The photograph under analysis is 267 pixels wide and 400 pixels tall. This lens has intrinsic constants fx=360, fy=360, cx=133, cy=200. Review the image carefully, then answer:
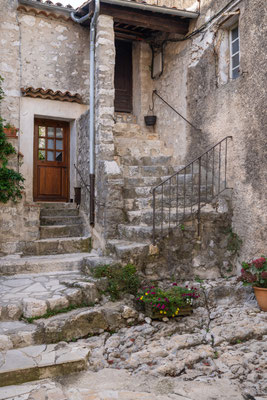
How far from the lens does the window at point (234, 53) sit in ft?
20.5

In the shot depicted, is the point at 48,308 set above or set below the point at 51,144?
below

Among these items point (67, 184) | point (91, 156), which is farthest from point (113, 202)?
point (67, 184)

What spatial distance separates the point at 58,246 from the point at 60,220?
0.88 m

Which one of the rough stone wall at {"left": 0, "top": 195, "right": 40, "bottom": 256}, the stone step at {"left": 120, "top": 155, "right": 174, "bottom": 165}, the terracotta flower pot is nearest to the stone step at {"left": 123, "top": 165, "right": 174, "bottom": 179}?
the stone step at {"left": 120, "top": 155, "right": 174, "bottom": 165}

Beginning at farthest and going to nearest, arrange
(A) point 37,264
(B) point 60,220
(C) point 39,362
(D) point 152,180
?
(B) point 60,220 → (D) point 152,180 → (A) point 37,264 → (C) point 39,362

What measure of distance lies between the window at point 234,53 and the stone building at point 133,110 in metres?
0.02

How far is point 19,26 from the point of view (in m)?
7.91

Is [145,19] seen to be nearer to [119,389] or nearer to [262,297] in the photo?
[262,297]

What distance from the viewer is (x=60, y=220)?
289 inches

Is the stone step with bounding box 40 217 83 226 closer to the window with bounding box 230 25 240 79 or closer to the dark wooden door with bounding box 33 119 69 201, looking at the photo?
the dark wooden door with bounding box 33 119 69 201

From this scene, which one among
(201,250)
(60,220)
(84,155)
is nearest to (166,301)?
(201,250)

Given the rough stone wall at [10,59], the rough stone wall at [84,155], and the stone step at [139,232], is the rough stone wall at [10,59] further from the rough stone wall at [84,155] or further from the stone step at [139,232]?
the stone step at [139,232]

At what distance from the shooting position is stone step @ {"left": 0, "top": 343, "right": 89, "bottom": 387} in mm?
3355

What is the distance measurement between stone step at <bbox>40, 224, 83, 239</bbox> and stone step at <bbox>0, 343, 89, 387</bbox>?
315cm
